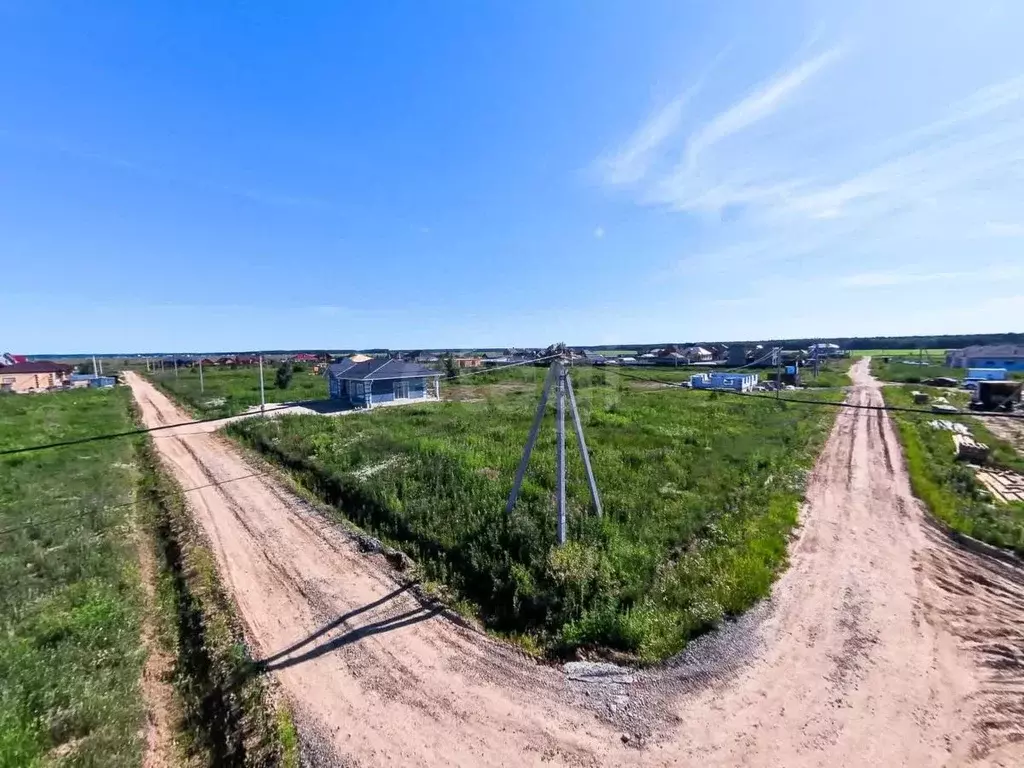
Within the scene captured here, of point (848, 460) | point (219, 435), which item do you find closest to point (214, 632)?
point (219, 435)

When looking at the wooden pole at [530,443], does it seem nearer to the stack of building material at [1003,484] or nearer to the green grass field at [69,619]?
the green grass field at [69,619]

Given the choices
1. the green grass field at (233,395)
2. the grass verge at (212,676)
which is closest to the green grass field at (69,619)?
the grass verge at (212,676)

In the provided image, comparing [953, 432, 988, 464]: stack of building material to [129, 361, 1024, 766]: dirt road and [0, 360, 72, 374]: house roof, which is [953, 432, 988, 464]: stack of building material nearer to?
[129, 361, 1024, 766]: dirt road

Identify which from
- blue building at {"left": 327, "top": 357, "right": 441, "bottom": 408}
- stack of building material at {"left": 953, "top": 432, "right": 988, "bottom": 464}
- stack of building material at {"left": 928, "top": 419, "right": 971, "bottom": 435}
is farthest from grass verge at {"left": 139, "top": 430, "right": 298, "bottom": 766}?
stack of building material at {"left": 928, "top": 419, "right": 971, "bottom": 435}

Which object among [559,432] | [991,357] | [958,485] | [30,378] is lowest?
[958,485]

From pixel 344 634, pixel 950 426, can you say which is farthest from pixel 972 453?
pixel 344 634

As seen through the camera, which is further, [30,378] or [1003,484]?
[30,378]

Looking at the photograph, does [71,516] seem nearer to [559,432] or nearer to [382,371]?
[559,432]
